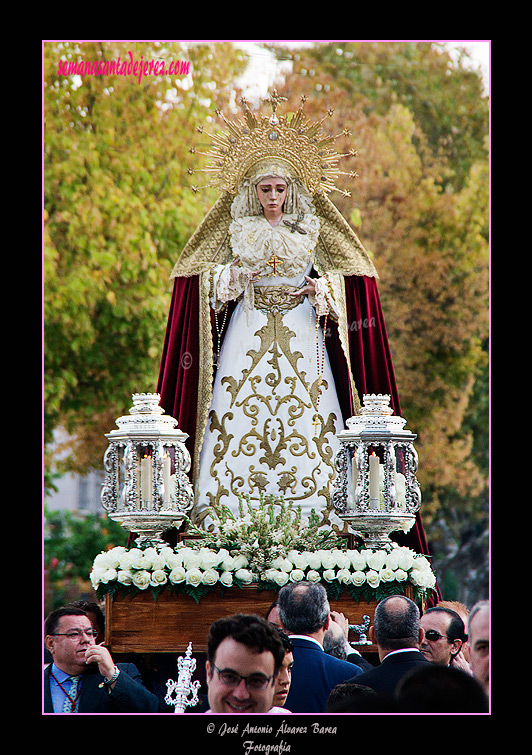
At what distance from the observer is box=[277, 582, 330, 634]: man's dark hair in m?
5.05

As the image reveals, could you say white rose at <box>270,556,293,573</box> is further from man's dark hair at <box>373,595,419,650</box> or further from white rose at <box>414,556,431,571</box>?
man's dark hair at <box>373,595,419,650</box>

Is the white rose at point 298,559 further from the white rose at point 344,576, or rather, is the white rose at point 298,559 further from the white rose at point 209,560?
the white rose at point 209,560

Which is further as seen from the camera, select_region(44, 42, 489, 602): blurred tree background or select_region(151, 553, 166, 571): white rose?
select_region(44, 42, 489, 602): blurred tree background

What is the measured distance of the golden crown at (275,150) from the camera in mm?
7473

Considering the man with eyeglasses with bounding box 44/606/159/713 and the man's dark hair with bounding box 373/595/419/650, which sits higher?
the man's dark hair with bounding box 373/595/419/650

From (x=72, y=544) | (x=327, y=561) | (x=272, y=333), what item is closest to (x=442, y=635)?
(x=327, y=561)

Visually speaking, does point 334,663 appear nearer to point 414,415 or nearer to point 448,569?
point 414,415

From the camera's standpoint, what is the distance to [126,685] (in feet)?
17.8

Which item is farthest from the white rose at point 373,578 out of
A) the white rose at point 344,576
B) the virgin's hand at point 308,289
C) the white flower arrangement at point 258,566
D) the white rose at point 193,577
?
the virgin's hand at point 308,289

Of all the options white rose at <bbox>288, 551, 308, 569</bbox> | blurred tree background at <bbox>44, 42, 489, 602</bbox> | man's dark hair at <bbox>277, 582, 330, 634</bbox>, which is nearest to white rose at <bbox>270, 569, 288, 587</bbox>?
white rose at <bbox>288, 551, 308, 569</bbox>

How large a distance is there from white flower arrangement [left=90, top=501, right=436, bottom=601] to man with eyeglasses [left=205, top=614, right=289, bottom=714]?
2289 mm

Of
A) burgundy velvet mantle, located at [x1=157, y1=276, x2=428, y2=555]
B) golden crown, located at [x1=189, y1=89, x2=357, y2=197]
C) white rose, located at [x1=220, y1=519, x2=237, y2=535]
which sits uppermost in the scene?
golden crown, located at [x1=189, y1=89, x2=357, y2=197]

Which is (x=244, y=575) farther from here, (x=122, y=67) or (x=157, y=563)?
(x=122, y=67)
